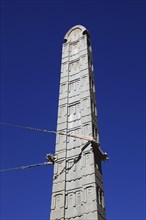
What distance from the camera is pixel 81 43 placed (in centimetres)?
2866

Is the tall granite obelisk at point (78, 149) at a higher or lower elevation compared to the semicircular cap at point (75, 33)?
lower

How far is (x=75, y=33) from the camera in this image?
3080cm

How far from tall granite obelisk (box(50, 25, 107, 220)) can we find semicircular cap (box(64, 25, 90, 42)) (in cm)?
174

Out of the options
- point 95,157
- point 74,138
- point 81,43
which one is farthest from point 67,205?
point 81,43

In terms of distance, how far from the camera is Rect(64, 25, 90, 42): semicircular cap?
2992 centimetres

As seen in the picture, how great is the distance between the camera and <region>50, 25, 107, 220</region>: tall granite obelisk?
17.5 metres

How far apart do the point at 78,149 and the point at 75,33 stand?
49.5 feet

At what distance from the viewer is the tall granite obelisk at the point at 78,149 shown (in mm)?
17491

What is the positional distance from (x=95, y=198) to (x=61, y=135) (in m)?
6.39

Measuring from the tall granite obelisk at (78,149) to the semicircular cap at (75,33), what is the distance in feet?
5.70

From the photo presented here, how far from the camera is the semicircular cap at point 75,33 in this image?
98.2 feet

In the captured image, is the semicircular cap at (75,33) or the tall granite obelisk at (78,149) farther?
the semicircular cap at (75,33)

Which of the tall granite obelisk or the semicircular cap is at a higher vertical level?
the semicircular cap

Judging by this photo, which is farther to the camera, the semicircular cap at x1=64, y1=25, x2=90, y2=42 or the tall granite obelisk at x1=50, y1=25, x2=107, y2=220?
the semicircular cap at x1=64, y1=25, x2=90, y2=42
